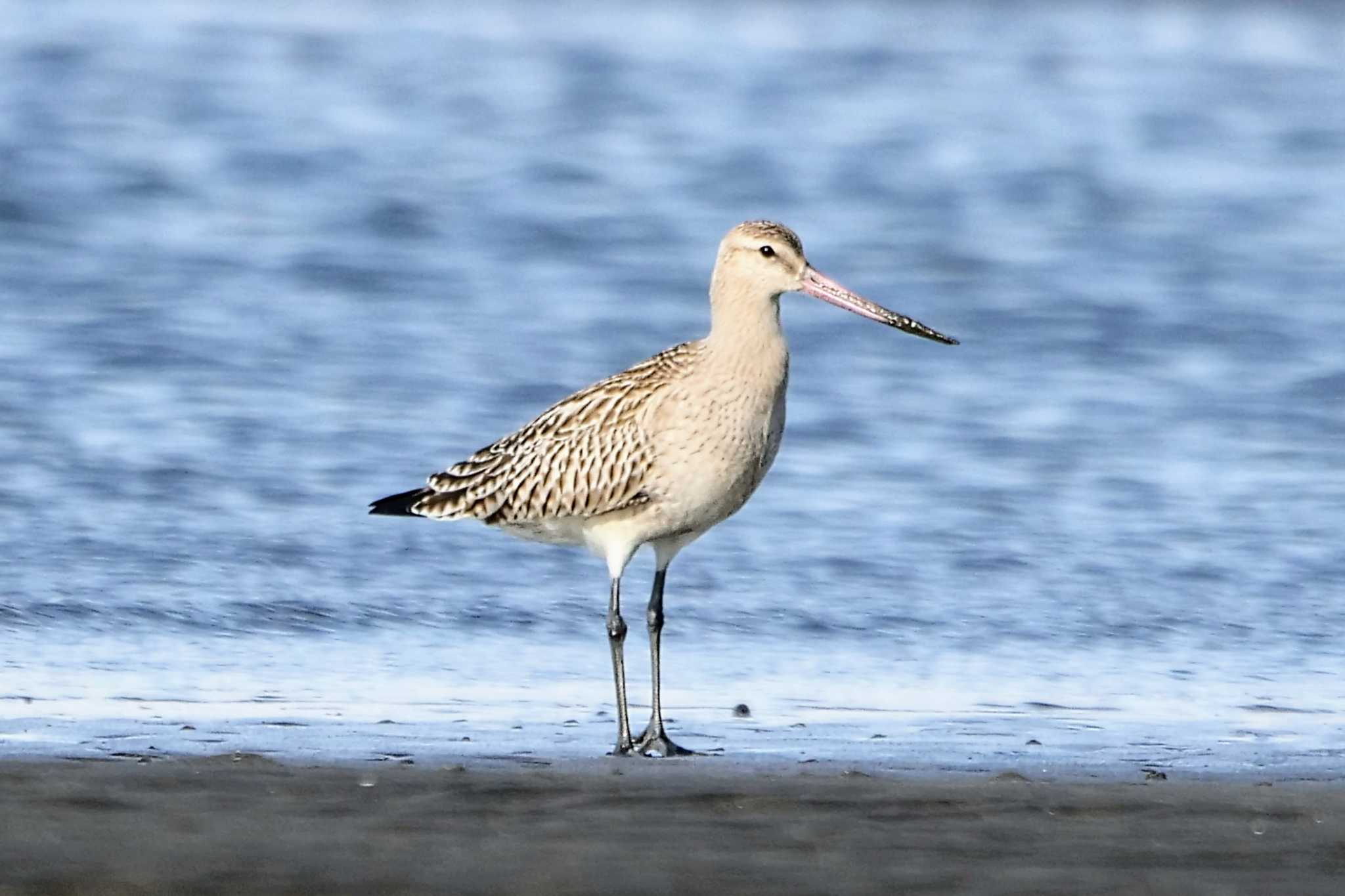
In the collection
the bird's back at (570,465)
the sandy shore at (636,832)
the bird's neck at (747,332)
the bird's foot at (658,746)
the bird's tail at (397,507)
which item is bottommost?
the bird's foot at (658,746)

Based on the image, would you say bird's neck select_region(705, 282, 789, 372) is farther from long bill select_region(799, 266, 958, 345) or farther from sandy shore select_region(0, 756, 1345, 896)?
sandy shore select_region(0, 756, 1345, 896)

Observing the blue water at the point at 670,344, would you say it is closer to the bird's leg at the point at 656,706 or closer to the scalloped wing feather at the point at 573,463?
the bird's leg at the point at 656,706

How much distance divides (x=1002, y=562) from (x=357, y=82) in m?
15.6

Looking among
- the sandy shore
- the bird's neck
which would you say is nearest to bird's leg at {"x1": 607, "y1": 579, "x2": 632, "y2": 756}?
the sandy shore

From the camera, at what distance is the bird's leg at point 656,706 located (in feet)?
22.0

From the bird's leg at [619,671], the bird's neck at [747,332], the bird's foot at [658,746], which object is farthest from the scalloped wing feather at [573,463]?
the bird's foot at [658,746]

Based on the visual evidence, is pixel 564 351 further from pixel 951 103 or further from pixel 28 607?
pixel 951 103

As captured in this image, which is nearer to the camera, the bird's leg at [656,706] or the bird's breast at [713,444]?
the bird's leg at [656,706]

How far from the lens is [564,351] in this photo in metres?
13.3

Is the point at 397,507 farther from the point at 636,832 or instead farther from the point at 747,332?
the point at 636,832

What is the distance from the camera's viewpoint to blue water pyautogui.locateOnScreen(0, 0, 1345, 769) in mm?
7730

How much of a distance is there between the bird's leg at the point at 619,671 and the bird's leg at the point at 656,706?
0.04m

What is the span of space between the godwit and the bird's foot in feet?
0.87

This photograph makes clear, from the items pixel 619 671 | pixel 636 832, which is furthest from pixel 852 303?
pixel 636 832
